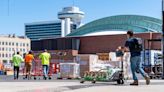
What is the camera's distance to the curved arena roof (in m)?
102

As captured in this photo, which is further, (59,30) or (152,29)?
(59,30)

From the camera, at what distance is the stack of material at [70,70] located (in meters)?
21.0

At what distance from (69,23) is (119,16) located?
84.2m

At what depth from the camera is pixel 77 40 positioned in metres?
82.4

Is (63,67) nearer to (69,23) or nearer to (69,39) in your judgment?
(69,39)

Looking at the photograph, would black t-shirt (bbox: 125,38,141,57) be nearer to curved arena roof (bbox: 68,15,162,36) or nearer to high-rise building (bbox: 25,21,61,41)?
curved arena roof (bbox: 68,15,162,36)

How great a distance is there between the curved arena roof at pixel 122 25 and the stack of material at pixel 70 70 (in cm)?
7890

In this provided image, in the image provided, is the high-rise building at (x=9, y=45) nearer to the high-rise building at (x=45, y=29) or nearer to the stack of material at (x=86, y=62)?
the high-rise building at (x=45, y=29)

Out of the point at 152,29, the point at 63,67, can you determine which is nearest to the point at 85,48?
the point at 152,29

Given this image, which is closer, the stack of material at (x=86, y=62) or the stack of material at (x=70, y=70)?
the stack of material at (x=86, y=62)

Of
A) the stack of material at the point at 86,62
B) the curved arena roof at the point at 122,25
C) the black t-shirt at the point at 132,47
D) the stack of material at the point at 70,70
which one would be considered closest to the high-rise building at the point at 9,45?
the curved arena roof at the point at 122,25

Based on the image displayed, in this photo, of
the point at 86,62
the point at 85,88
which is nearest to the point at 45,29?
the point at 86,62

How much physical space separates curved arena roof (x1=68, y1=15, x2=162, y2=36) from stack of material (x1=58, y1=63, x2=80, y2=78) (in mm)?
78899

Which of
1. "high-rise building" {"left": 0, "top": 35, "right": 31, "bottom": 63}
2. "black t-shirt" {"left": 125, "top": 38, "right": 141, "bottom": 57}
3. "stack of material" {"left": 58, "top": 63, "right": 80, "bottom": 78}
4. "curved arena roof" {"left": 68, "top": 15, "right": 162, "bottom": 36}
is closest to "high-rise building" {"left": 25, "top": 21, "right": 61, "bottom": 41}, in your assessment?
"high-rise building" {"left": 0, "top": 35, "right": 31, "bottom": 63}
